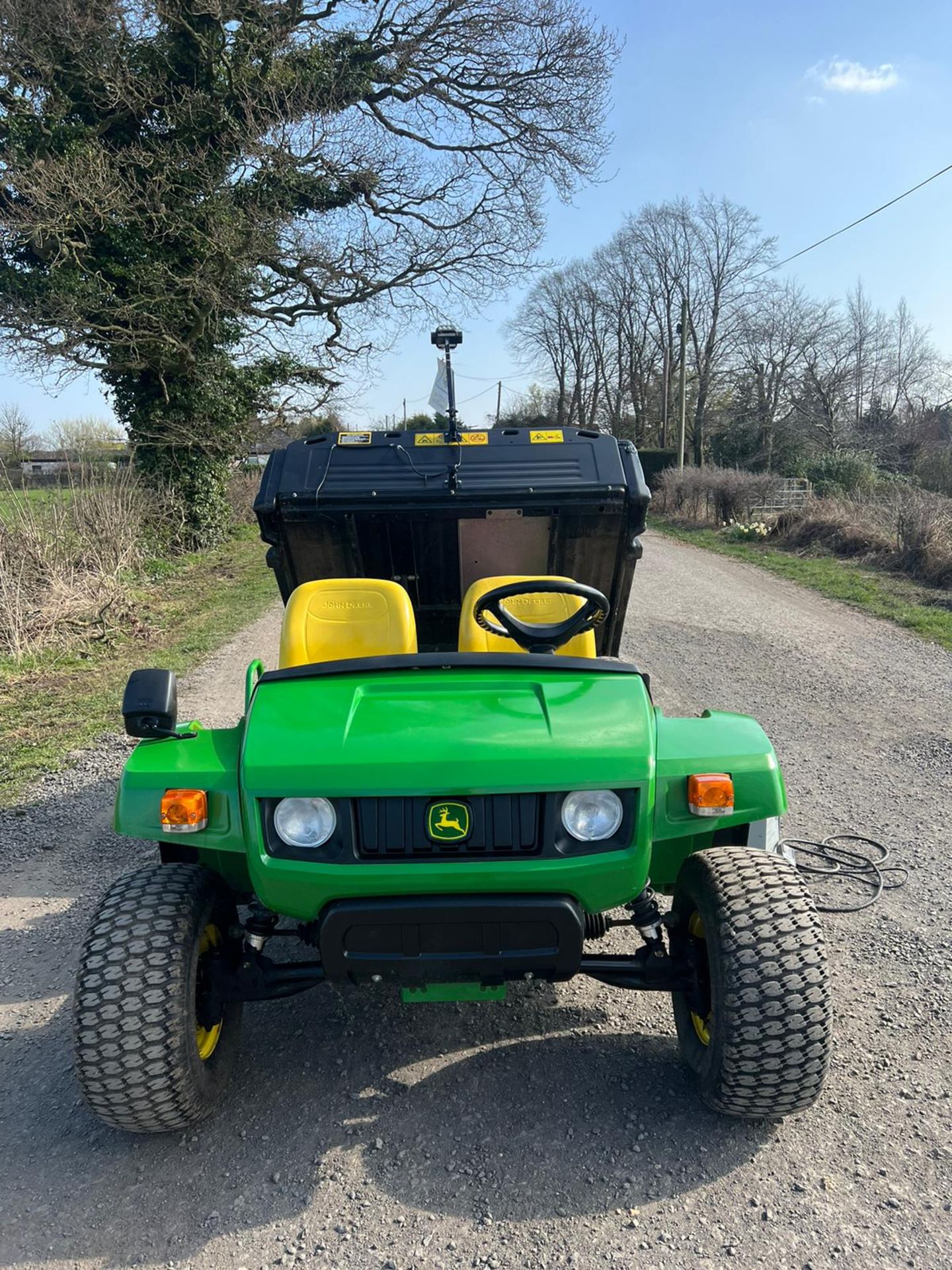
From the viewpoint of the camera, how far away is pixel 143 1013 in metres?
2.33

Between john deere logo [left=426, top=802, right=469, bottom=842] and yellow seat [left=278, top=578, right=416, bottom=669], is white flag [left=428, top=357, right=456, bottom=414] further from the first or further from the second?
john deere logo [left=426, top=802, right=469, bottom=842]

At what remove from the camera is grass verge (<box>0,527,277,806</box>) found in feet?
20.1

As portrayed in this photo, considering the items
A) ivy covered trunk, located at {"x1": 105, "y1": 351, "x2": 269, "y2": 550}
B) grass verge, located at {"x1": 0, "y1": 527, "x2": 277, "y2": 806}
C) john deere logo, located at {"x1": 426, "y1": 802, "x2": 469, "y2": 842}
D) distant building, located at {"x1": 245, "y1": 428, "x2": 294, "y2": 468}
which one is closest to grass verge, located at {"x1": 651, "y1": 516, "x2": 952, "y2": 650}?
grass verge, located at {"x1": 0, "y1": 527, "x2": 277, "y2": 806}

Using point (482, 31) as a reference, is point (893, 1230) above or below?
below

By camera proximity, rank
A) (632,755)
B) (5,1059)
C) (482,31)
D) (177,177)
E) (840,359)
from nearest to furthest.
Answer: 1. (632,755)
2. (5,1059)
3. (177,177)
4. (482,31)
5. (840,359)

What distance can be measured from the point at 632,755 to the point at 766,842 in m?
0.91

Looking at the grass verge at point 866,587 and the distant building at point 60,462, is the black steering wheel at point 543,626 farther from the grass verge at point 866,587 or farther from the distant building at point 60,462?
the distant building at point 60,462

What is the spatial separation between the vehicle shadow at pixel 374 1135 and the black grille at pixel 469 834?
0.87 metres

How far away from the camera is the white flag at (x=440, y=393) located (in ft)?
15.0

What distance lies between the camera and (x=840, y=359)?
42.2m

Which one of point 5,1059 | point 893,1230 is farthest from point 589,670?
point 5,1059

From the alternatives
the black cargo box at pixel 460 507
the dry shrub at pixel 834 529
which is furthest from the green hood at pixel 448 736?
the dry shrub at pixel 834 529

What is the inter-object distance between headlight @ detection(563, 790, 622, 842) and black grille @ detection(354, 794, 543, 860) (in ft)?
0.26

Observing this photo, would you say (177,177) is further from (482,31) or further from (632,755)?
(632,755)
